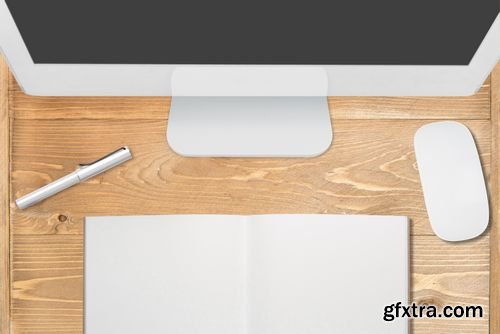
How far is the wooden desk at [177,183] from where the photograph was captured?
775 mm

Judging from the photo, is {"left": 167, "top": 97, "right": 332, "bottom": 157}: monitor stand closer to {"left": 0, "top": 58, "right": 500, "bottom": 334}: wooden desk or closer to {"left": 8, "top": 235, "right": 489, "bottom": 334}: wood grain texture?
{"left": 0, "top": 58, "right": 500, "bottom": 334}: wooden desk

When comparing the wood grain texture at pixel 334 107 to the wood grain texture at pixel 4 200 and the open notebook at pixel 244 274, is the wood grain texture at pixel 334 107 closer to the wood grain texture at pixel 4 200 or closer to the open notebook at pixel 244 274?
the wood grain texture at pixel 4 200

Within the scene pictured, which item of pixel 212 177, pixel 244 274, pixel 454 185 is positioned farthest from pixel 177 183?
pixel 454 185

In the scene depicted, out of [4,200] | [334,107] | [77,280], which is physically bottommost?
[77,280]

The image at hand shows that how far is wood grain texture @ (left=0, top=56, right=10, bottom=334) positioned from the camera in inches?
30.5

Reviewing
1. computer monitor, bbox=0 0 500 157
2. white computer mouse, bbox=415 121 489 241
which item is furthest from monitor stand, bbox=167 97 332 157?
white computer mouse, bbox=415 121 489 241

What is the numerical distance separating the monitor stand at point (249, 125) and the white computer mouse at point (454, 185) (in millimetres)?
147

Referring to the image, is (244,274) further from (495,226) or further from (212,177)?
(495,226)

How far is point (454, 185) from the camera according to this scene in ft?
2.47
